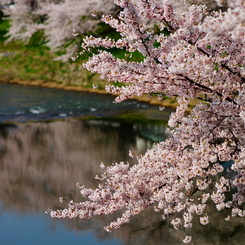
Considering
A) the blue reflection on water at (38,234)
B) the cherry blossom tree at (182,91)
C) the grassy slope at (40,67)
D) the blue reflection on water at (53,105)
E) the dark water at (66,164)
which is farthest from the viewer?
the grassy slope at (40,67)

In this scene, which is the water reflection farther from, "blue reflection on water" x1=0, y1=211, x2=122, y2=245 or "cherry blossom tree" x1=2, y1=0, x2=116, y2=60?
"cherry blossom tree" x1=2, y1=0, x2=116, y2=60

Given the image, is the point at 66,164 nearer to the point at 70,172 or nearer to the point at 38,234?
the point at 70,172

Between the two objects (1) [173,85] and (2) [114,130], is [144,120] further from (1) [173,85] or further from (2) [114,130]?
(1) [173,85]

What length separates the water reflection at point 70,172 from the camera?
8562 mm

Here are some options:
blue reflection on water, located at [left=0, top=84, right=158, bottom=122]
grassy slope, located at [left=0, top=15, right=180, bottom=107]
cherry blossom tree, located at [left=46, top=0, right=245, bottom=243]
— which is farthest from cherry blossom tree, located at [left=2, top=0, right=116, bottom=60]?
cherry blossom tree, located at [left=46, top=0, right=245, bottom=243]

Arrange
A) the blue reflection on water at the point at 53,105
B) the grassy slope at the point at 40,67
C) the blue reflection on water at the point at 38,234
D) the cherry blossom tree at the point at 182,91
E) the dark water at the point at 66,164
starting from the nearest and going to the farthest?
the cherry blossom tree at the point at 182,91 → the blue reflection on water at the point at 38,234 → the dark water at the point at 66,164 → the blue reflection on water at the point at 53,105 → the grassy slope at the point at 40,67

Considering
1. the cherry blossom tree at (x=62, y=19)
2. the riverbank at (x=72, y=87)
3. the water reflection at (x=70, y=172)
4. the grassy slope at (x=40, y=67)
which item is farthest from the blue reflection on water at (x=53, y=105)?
the cherry blossom tree at (x=62, y=19)

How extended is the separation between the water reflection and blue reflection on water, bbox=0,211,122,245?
0.07 feet

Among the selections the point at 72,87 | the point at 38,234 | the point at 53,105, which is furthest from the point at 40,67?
the point at 38,234

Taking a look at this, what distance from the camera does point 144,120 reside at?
1881 centimetres

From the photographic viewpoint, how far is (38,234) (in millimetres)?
8516

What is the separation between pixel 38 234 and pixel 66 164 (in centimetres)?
432

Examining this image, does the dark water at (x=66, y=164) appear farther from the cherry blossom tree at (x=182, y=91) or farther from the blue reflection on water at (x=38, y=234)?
the cherry blossom tree at (x=182, y=91)

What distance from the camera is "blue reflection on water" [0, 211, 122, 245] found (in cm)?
823
